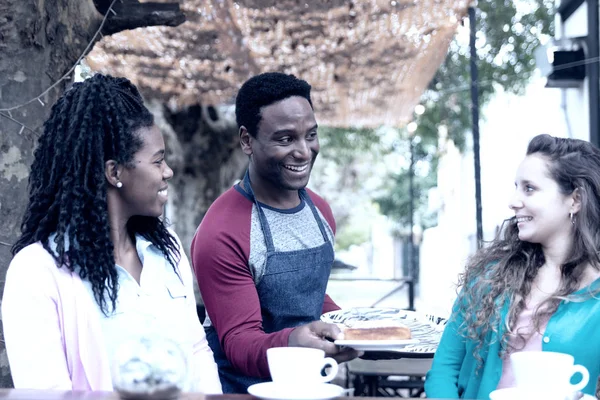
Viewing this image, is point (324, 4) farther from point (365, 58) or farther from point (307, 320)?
point (307, 320)

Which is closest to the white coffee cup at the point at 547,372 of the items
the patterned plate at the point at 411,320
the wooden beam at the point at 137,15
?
the patterned plate at the point at 411,320

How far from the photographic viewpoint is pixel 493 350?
8.36 ft

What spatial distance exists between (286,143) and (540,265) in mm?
1045

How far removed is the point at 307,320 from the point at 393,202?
73.4ft

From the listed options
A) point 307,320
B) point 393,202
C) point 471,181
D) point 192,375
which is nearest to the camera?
point 192,375

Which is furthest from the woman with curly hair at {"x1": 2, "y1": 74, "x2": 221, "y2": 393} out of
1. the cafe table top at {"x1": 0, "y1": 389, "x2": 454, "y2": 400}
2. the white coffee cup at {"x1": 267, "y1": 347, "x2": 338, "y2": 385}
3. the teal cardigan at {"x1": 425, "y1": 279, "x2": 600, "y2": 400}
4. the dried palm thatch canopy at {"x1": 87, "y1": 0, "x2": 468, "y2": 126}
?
the dried palm thatch canopy at {"x1": 87, "y1": 0, "x2": 468, "y2": 126}

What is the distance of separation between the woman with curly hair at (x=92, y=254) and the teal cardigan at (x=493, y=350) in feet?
2.67

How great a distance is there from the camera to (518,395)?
1665 millimetres

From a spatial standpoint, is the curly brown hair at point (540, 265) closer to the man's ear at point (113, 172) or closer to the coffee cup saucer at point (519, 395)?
the coffee cup saucer at point (519, 395)

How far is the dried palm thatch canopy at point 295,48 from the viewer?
5652mm

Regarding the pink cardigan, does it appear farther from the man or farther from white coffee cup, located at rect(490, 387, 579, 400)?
white coffee cup, located at rect(490, 387, 579, 400)

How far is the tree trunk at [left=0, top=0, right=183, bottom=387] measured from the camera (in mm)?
2871

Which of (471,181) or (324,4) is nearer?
(324,4)

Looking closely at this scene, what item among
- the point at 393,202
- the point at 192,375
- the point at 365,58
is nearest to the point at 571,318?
the point at 192,375
